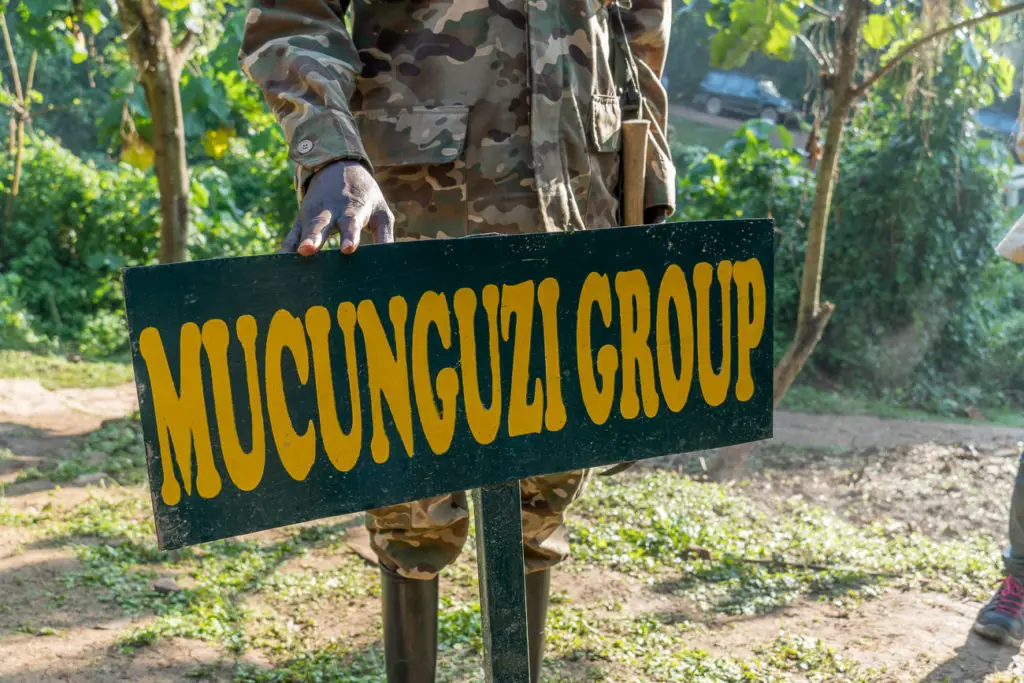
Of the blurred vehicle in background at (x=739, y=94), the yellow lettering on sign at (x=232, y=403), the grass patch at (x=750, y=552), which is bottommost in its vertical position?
the grass patch at (x=750, y=552)

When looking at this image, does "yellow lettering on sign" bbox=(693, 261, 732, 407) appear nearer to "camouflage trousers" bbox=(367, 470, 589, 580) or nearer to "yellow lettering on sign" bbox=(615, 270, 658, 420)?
"yellow lettering on sign" bbox=(615, 270, 658, 420)

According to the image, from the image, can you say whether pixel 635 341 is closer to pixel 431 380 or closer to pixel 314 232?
pixel 431 380

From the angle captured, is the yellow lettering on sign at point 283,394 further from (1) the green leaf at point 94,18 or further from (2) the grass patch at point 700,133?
(2) the grass patch at point 700,133

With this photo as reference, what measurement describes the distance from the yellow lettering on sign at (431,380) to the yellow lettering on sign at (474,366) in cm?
2

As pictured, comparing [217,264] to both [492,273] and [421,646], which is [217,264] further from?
[421,646]

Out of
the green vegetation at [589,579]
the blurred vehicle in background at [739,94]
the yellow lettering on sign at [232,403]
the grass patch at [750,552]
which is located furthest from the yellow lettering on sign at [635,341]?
the blurred vehicle in background at [739,94]

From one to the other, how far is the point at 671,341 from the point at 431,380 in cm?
36

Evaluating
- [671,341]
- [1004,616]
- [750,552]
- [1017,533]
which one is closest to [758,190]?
[750,552]

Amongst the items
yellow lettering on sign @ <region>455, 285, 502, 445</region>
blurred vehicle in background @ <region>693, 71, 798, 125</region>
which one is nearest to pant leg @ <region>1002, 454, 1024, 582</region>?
yellow lettering on sign @ <region>455, 285, 502, 445</region>

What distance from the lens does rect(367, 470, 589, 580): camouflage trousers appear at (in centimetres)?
165

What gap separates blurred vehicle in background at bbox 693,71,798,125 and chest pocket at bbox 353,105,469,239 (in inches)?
651

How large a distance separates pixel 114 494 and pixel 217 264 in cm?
268

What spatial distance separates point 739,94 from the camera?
17609 mm

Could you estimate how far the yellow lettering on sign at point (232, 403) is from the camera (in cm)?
114
